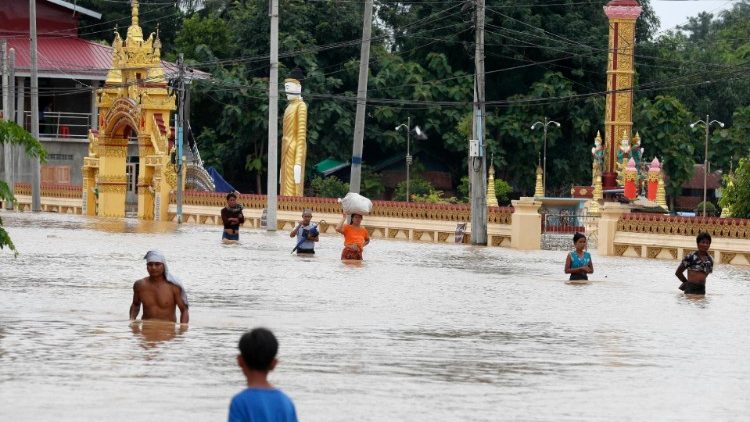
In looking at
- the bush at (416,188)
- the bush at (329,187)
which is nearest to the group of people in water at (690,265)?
the bush at (329,187)

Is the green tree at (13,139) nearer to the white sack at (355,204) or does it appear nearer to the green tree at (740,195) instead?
the white sack at (355,204)

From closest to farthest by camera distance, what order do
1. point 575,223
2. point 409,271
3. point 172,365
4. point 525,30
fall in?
point 172,365
point 409,271
point 575,223
point 525,30

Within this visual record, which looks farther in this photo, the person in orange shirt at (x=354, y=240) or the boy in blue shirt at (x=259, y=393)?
the person in orange shirt at (x=354, y=240)

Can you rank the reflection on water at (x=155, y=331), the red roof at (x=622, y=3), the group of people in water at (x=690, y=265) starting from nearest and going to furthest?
the reflection on water at (x=155, y=331) → the group of people in water at (x=690, y=265) → the red roof at (x=622, y=3)

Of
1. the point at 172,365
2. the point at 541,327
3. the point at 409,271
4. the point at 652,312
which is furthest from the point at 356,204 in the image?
the point at 172,365

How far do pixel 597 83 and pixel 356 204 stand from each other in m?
43.4

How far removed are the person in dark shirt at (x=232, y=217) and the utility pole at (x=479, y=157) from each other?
27.7ft

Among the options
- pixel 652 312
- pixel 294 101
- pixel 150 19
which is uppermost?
pixel 150 19

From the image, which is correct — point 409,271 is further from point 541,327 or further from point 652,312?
point 541,327

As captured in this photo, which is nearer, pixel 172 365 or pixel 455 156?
pixel 172 365

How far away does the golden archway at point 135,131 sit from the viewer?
57.7m

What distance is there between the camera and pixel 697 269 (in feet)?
80.9

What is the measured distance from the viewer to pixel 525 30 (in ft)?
238

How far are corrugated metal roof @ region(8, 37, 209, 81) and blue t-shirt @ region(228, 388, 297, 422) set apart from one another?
63695 millimetres
